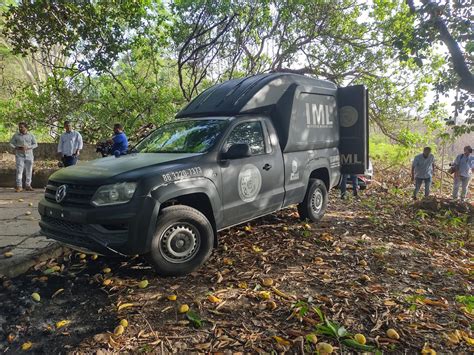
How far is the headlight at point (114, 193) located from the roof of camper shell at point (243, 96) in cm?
203

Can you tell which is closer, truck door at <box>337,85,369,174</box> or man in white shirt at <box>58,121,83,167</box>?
truck door at <box>337,85,369,174</box>

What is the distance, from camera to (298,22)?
1202 centimetres

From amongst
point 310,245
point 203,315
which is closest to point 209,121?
point 310,245

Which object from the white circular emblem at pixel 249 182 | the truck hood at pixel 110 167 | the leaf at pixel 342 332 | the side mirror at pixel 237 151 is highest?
the side mirror at pixel 237 151

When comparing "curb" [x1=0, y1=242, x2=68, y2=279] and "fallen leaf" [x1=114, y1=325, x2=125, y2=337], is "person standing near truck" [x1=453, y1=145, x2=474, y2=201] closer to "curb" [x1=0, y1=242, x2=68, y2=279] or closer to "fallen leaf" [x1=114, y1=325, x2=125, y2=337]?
"fallen leaf" [x1=114, y1=325, x2=125, y2=337]

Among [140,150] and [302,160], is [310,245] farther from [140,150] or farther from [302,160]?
[140,150]

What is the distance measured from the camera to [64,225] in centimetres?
359

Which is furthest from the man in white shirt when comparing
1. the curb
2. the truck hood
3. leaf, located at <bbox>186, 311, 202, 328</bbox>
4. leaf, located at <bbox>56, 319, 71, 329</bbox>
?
leaf, located at <bbox>186, 311, 202, 328</bbox>

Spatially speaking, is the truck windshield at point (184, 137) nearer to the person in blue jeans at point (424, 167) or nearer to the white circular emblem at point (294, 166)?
the white circular emblem at point (294, 166)

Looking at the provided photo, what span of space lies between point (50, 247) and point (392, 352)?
13.7ft

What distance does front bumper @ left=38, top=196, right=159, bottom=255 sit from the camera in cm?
328

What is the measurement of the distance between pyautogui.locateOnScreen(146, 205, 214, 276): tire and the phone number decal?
0.34m

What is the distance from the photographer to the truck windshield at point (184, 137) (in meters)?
4.25

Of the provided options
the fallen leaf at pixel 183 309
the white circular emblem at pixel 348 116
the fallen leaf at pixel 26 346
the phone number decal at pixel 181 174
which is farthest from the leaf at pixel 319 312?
the white circular emblem at pixel 348 116
